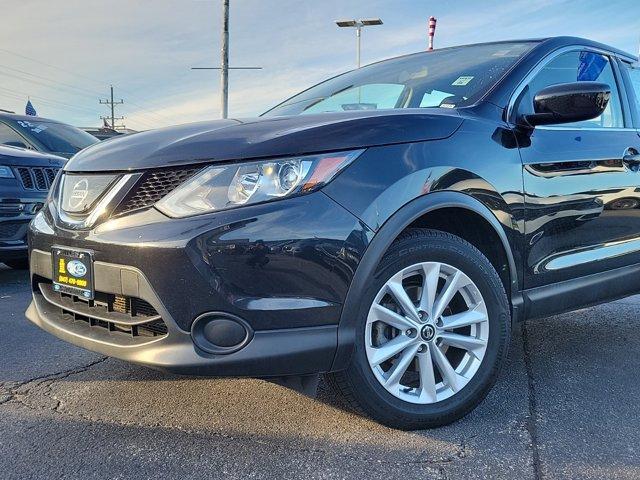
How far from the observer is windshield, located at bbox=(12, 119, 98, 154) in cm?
639

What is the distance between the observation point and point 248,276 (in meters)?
1.95

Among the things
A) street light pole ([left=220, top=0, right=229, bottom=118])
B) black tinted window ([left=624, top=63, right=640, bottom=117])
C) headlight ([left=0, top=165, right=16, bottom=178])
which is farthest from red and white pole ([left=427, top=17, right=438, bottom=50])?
street light pole ([left=220, top=0, right=229, bottom=118])

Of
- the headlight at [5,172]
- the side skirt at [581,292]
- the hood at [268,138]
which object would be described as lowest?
the side skirt at [581,292]

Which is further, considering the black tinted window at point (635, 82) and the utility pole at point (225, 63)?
the utility pole at point (225, 63)

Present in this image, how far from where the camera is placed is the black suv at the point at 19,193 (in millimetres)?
4684

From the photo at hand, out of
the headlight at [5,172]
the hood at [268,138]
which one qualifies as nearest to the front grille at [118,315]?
the hood at [268,138]

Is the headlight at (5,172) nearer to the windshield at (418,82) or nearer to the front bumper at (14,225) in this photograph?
the front bumper at (14,225)

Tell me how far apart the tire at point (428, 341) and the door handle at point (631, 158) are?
1255mm

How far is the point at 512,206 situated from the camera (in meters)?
2.53

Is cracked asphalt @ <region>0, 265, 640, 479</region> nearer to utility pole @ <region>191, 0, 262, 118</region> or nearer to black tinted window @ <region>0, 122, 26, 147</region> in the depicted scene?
black tinted window @ <region>0, 122, 26, 147</region>

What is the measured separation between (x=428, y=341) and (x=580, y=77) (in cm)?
190

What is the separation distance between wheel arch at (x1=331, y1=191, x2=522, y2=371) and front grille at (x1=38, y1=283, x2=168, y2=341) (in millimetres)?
631

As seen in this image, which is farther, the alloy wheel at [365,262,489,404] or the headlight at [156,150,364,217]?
the alloy wheel at [365,262,489,404]

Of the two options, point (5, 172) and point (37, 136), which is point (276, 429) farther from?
point (37, 136)
